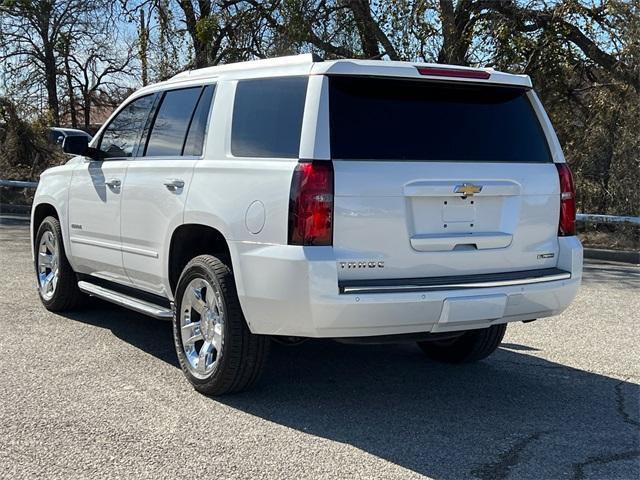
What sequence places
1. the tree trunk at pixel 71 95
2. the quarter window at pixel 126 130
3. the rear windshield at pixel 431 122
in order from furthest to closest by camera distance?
the tree trunk at pixel 71 95 < the quarter window at pixel 126 130 < the rear windshield at pixel 431 122

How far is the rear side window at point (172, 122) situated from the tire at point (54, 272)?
164cm

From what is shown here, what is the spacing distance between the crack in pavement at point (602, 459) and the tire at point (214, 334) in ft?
5.99

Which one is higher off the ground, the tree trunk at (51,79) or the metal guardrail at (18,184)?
the tree trunk at (51,79)

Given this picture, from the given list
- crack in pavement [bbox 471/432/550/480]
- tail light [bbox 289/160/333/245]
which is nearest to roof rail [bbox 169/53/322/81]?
tail light [bbox 289/160/333/245]

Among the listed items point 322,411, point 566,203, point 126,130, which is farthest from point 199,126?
point 566,203

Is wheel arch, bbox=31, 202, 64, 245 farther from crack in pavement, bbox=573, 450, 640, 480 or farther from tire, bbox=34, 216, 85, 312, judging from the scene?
crack in pavement, bbox=573, 450, 640, 480

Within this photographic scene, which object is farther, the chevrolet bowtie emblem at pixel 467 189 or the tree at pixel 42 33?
the tree at pixel 42 33

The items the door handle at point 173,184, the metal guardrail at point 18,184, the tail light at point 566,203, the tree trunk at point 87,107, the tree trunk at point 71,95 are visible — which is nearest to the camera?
the tail light at point 566,203

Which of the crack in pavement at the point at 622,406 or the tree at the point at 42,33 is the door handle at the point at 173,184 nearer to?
the crack in pavement at the point at 622,406

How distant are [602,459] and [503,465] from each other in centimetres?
55

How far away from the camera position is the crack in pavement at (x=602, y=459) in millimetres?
3793

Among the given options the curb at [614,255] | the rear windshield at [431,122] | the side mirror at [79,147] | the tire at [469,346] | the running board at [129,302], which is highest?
the rear windshield at [431,122]

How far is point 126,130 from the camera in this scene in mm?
6164

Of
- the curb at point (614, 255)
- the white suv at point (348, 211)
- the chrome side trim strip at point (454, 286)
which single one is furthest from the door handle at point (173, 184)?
the curb at point (614, 255)
